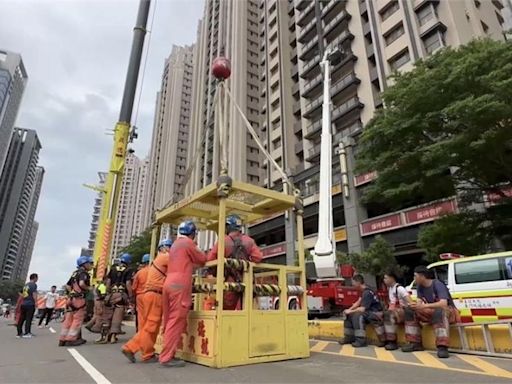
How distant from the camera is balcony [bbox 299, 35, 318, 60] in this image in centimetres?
3772

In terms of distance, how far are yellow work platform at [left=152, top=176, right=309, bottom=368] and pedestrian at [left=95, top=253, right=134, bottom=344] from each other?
2741mm

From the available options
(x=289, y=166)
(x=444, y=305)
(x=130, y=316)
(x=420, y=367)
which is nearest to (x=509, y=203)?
(x=444, y=305)

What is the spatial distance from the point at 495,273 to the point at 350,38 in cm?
2877

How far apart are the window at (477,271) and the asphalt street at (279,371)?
4712mm

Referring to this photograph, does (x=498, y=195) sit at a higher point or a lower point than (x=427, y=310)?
higher

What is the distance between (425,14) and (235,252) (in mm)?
28454

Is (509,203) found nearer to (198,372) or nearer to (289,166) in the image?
(198,372)

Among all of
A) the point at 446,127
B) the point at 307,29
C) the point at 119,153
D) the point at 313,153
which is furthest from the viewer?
the point at 307,29

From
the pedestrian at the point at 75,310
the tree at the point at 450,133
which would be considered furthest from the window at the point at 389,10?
the pedestrian at the point at 75,310

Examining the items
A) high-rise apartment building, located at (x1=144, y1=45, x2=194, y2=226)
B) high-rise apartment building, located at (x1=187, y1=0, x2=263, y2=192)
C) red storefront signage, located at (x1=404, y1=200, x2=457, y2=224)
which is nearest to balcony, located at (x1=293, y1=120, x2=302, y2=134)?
high-rise apartment building, located at (x1=187, y1=0, x2=263, y2=192)

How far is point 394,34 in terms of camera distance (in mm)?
28844

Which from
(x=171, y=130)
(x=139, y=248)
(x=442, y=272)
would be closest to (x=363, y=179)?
(x=442, y=272)

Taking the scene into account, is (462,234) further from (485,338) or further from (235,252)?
(235,252)

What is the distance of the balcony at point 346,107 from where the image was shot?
97.3 ft
